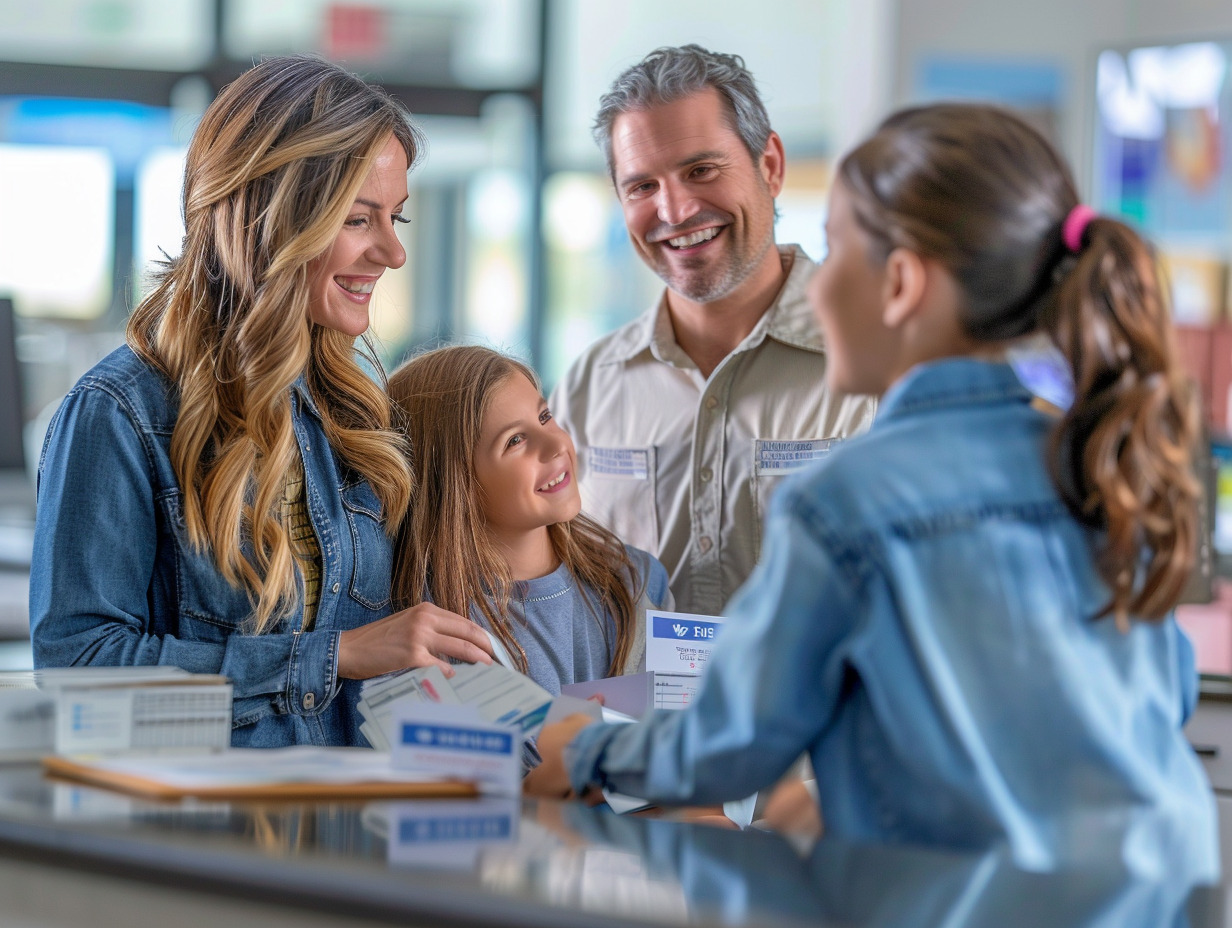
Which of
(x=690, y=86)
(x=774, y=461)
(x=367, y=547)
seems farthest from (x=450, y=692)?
(x=690, y=86)

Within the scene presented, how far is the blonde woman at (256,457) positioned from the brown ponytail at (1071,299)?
2.62 feet

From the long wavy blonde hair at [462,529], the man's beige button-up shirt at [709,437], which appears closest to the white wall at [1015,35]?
the man's beige button-up shirt at [709,437]

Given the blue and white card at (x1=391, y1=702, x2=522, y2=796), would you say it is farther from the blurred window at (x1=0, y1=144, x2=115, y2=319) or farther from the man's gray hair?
the blurred window at (x1=0, y1=144, x2=115, y2=319)

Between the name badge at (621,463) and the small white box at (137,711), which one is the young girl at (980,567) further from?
the name badge at (621,463)

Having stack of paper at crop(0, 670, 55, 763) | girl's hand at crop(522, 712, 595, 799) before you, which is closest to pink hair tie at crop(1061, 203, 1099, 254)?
girl's hand at crop(522, 712, 595, 799)

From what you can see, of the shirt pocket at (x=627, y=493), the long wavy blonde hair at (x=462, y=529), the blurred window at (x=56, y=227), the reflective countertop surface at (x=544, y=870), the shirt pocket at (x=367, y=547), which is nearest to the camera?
the reflective countertop surface at (x=544, y=870)

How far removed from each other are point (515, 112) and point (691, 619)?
5.13m

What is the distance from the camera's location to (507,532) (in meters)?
1.99

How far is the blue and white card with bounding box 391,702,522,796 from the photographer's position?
3.83ft

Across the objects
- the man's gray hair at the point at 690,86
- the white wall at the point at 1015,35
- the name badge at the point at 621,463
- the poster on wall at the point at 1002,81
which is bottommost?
the name badge at the point at 621,463

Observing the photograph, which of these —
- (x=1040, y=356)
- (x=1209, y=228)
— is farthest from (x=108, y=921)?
(x=1209, y=228)

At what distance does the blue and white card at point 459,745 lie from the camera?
1168 millimetres

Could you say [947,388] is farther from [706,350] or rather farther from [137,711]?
[706,350]

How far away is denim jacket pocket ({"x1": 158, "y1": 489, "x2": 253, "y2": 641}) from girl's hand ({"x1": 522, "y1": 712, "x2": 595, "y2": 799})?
51 centimetres
